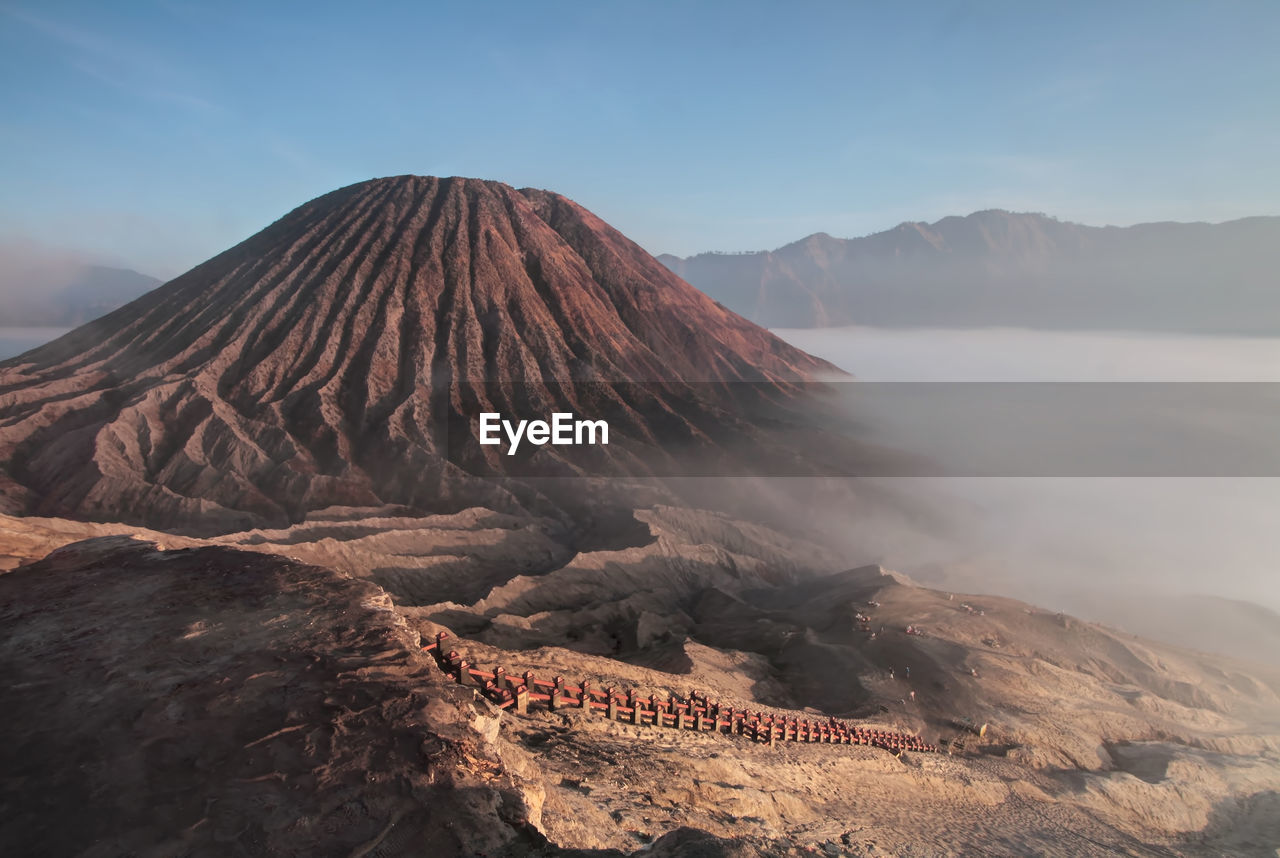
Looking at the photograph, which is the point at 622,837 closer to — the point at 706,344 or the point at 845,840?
the point at 845,840

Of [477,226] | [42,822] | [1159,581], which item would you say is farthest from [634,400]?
[42,822]

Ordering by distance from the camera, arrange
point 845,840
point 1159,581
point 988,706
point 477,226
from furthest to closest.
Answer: point 477,226 → point 1159,581 → point 988,706 → point 845,840

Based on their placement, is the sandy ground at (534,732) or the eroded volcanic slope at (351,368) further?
the eroded volcanic slope at (351,368)

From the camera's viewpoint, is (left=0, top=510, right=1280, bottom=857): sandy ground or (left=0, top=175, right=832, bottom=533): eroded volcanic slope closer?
(left=0, top=510, right=1280, bottom=857): sandy ground

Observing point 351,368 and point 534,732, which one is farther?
point 351,368

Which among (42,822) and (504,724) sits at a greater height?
(42,822)

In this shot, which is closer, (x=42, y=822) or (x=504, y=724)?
(x=42, y=822)

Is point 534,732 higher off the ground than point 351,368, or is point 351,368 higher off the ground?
point 351,368

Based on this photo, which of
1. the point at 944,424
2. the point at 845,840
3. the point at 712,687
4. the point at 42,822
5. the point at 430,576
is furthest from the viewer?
the point at 944,424
